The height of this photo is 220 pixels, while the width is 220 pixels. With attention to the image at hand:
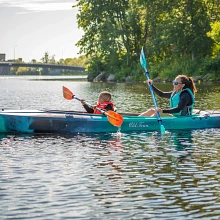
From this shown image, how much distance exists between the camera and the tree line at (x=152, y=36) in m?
58.5

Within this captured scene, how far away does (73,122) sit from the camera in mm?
16078

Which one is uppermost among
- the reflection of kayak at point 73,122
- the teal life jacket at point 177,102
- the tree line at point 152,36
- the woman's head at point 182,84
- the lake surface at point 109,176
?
the tree line at point 152,36

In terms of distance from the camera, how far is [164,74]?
202 ft

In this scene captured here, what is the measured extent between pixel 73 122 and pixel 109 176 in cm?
538

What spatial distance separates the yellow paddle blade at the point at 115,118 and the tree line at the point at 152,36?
40.2 metres

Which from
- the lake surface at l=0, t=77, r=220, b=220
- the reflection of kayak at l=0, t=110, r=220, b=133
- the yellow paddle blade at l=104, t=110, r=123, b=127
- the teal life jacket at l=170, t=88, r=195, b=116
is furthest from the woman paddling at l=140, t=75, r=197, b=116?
the yellow paddle blade at l=104, t=110, r=123, b=127

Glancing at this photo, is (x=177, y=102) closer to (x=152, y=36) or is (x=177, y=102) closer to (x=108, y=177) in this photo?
(x=108, y=177)

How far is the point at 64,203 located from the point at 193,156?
4.54 metres

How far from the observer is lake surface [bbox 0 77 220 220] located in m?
8.73

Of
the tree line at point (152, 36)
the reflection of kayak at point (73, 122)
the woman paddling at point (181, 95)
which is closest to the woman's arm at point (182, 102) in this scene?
the woman paddling at point (181, 95)

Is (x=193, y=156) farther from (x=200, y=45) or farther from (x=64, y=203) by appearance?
(x=200, y=45)

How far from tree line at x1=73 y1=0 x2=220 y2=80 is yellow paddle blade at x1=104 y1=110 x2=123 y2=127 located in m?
40.2

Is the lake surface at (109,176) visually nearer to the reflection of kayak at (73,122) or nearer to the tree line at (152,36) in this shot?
the reflection of kayak at (73,122)

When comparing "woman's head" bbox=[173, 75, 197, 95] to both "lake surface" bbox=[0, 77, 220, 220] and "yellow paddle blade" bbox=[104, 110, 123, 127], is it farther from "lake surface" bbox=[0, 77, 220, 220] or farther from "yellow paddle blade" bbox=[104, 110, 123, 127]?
"yellow paddle blade" bbox=[104, 110, 123, 127]
